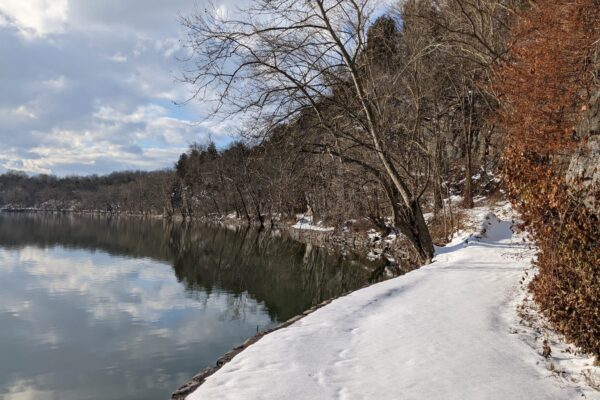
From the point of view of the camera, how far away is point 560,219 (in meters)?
5.45

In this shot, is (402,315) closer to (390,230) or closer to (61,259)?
(390,230)

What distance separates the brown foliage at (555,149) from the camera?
5.15 metres

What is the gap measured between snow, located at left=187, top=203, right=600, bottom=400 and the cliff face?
191 centimetres

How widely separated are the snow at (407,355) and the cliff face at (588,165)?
191 centimetres

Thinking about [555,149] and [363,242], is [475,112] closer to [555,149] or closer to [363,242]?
[363,242]

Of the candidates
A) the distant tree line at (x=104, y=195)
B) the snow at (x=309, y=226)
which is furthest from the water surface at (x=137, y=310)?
the distant tree line at (x=104, y=195)

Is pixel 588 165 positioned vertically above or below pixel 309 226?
above

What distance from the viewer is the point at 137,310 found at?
567 inches

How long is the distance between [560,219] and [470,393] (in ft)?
8.09

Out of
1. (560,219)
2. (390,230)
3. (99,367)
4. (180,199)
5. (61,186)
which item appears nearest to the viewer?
(560,219)

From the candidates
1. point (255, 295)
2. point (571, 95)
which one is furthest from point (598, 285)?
point (255, 295)

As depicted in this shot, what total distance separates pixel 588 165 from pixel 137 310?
42.6 feet

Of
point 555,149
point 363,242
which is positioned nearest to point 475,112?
point 363,242

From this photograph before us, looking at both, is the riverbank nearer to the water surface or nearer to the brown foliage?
the water surface
